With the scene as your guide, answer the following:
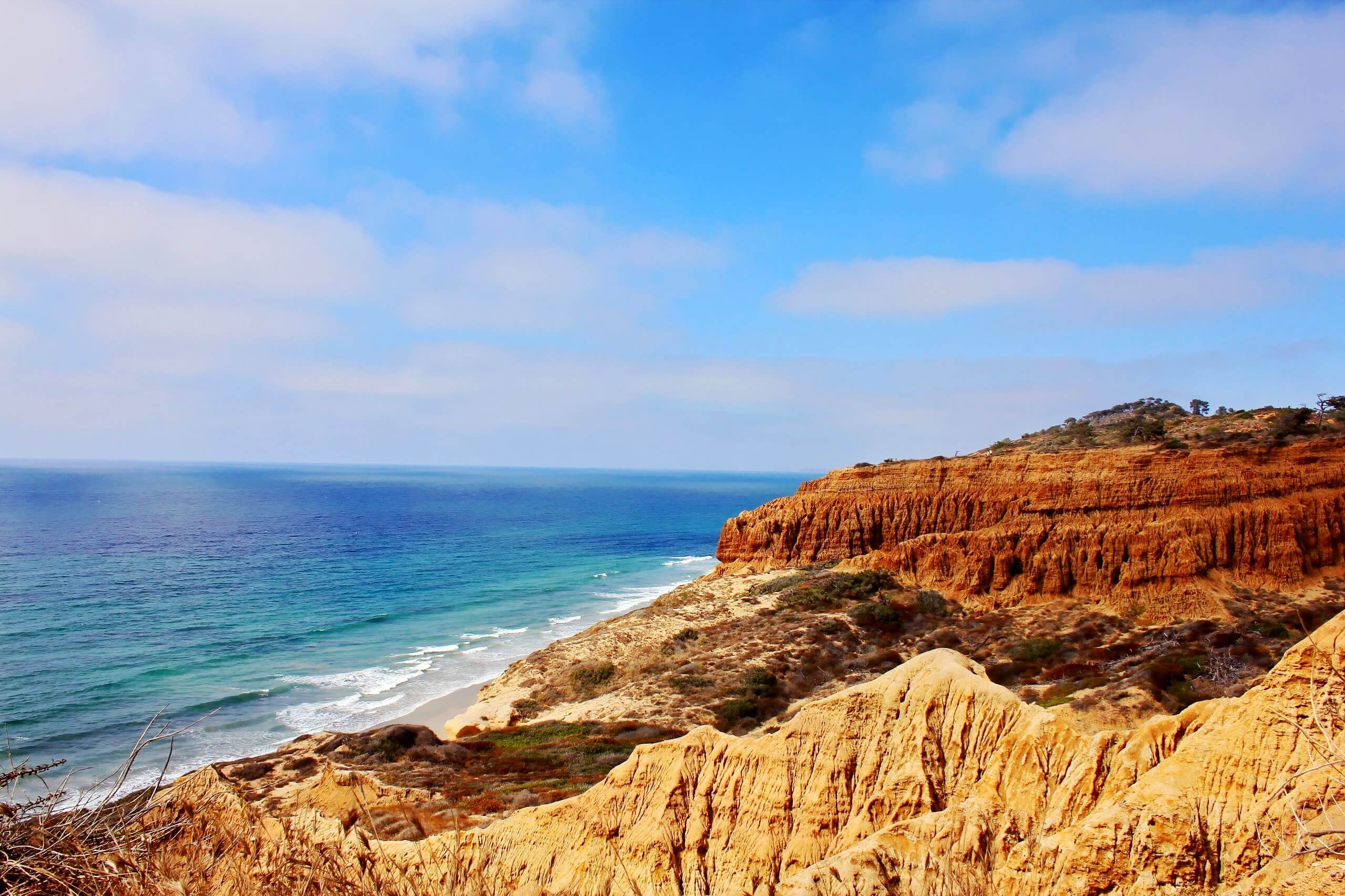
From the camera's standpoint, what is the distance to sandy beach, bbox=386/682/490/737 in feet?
116

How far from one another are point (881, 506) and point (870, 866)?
45506mm

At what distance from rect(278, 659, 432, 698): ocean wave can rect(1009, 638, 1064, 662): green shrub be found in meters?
33.3

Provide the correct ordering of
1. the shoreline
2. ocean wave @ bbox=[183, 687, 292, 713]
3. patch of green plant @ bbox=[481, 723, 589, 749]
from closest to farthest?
patch of green plant @ bbox=[481, 723, 589, 749]
the shoreline
ocean wave @ bbox=[183, 687, 292, 713]

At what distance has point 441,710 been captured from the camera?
3725 centimetres

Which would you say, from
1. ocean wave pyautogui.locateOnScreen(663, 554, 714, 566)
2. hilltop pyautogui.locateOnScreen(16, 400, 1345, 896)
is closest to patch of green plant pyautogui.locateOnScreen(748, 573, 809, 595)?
hilltop pyautogui.locateOnScreen(16, 400, 1345, 896)

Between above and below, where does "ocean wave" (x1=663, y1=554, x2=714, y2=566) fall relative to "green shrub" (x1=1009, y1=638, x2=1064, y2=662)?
below

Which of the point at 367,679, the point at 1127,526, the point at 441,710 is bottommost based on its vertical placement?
the point at 367,679

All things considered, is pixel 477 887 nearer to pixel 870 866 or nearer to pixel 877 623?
pixel 870 866

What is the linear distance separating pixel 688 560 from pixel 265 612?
2000 inches

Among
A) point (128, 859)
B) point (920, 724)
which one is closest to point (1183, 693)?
point (920, 724)

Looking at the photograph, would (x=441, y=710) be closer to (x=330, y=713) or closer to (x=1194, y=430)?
(x=330, y=713)

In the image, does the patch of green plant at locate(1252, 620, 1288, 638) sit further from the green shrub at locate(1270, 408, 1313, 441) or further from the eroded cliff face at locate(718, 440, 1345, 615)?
the green shrub at locate(1270, 408, 1313, 441)

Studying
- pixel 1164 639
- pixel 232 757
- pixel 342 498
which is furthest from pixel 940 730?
pixel 342 498

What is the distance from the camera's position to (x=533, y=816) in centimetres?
1316
